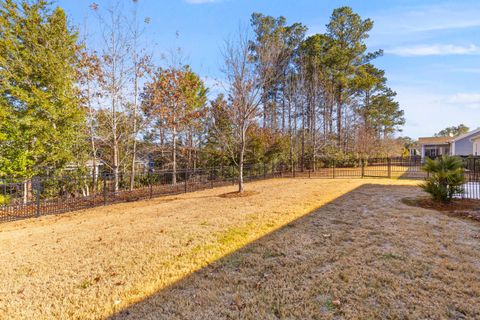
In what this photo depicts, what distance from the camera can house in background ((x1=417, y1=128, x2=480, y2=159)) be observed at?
64.4 ft

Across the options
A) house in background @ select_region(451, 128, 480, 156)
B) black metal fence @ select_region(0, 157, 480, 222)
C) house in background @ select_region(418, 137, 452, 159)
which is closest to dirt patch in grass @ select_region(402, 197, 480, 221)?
black metal fence @ select_region(0, 157, 480, 222)

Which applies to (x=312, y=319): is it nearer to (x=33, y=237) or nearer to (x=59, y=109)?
(x=33, y=237)

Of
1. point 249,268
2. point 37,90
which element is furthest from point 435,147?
point 37,90

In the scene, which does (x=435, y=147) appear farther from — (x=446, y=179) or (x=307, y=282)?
(x=307, y=282)

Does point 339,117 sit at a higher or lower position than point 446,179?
higher

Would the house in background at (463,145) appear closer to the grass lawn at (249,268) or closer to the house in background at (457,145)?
the house in background at (457,145)

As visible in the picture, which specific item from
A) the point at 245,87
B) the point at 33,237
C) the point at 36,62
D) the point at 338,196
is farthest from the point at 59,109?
the point at 338,196

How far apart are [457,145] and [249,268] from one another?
33837 millimetres

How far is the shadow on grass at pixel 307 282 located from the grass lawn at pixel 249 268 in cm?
1

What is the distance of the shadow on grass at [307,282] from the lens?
7.31ft

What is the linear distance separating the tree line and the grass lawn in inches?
185

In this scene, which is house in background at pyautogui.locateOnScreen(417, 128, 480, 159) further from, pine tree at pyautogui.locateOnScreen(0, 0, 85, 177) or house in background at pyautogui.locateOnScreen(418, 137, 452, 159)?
pine tree at pyautogui.locateOnScreen(0, 0, 85, 177)

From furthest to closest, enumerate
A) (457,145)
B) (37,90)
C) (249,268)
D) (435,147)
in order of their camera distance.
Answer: (435,147) → (457,145) → (37,90) → (249,268)

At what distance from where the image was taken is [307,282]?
2.71m
